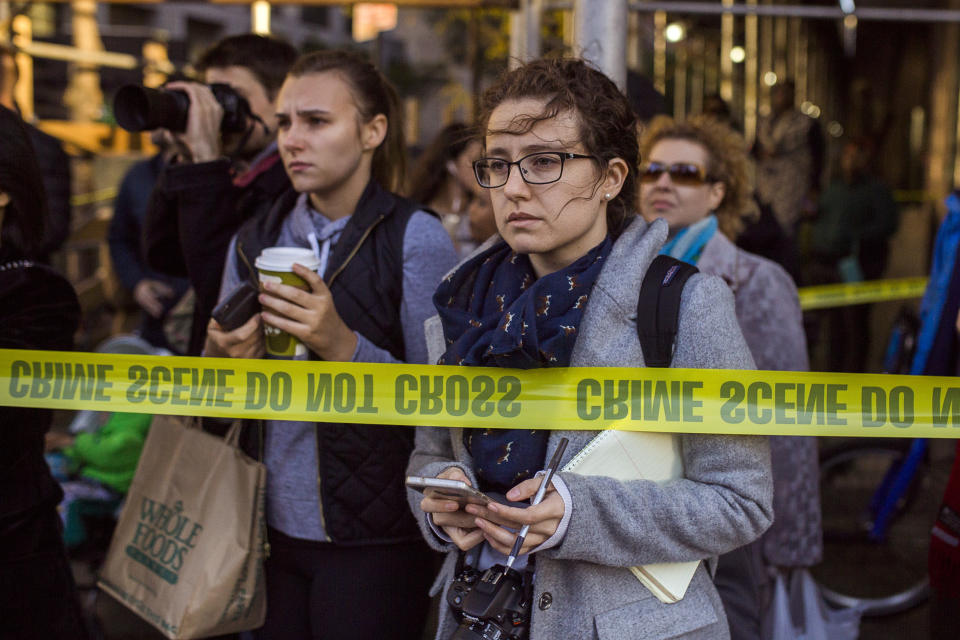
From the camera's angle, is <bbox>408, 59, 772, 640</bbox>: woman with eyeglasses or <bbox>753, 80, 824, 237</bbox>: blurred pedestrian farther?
<bbox>753, 80, 824, 237</bbox>: blurred pedestrian

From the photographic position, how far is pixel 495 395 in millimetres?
2031

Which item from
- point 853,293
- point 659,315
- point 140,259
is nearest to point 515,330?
point 659,315

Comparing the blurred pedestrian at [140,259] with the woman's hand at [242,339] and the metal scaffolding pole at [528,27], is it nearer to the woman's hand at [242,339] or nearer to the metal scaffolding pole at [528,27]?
the metal scaffolding pole at [528,27]

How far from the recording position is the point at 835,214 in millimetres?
8789

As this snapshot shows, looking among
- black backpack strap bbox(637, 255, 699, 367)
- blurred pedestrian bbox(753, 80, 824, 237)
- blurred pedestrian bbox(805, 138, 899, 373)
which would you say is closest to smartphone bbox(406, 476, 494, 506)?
black backpack strap bbox(637, 255, 699, 367)

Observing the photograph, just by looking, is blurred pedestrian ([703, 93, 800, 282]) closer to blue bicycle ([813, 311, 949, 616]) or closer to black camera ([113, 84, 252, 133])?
blue bicycle ([813, 311, 949, 616])

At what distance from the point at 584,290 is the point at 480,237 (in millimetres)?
1864

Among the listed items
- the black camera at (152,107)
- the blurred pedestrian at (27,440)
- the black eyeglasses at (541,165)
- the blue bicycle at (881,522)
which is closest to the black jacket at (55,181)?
the black camera at (152,107)

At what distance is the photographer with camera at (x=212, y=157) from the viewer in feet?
8.72

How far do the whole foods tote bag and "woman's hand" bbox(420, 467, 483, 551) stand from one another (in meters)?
0.64

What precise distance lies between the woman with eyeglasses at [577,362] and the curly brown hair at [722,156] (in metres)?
1.48

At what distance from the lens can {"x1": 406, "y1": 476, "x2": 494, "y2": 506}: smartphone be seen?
1676 millimetres

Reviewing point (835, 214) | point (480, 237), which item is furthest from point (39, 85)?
point (480, 237)

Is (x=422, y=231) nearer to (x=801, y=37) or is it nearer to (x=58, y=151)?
(x=58, y=151)
